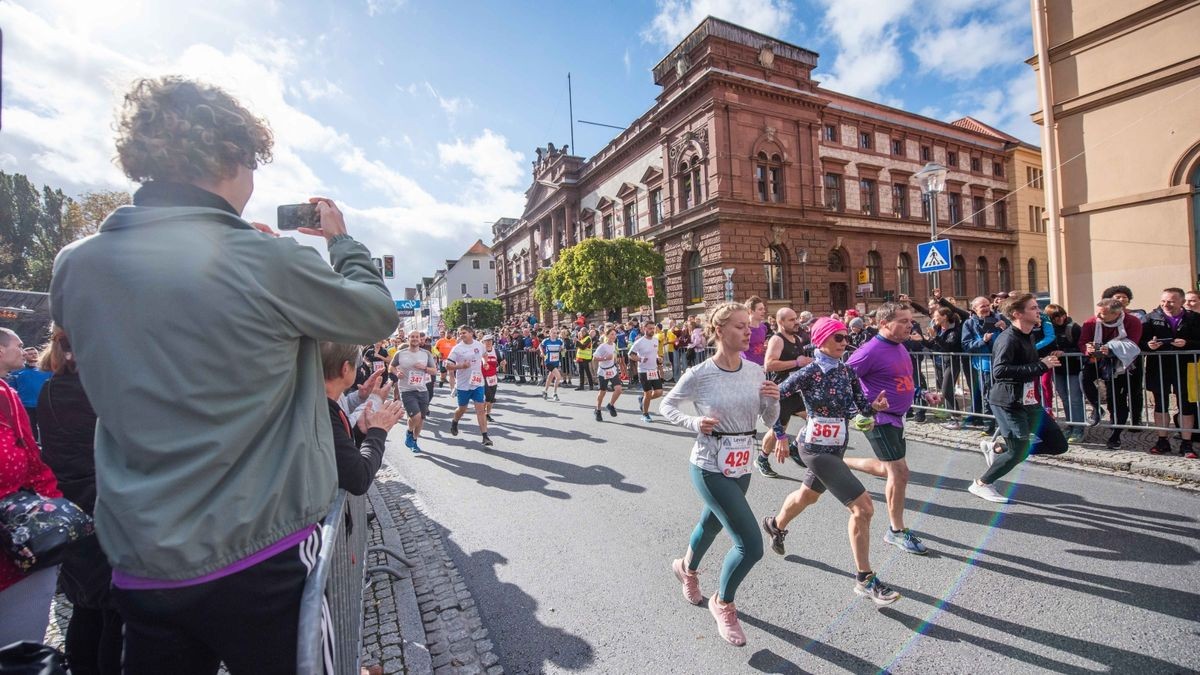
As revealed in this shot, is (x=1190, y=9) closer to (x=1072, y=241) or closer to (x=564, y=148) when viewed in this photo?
(x=1072, y=241)

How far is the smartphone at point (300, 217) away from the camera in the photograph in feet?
5.70

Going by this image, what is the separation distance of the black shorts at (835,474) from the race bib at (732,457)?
2.13 ft

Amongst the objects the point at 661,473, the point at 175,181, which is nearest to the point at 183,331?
the point at 175,181

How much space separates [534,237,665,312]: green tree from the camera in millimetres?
29172

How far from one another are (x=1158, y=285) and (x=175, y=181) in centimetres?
1736

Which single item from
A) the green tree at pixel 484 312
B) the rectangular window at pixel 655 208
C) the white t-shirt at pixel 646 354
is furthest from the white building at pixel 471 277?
the white t-shirt at pixel 646 354

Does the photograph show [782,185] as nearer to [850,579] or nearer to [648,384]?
[648,384]

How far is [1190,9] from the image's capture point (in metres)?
11.4

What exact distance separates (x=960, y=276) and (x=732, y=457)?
42936 millimetres

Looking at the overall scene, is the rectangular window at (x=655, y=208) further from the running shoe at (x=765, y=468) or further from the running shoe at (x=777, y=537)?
the running shoe at (x=777, y=537)

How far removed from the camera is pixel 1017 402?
5117 millimetres

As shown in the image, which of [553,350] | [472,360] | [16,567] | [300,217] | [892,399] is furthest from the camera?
[553,350]

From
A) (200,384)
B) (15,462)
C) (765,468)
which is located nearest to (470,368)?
(765,468)

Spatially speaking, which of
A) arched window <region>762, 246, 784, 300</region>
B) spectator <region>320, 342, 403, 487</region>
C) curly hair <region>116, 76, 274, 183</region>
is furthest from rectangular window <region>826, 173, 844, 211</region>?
curly hair <region>116, 76, 274, 183</region>
